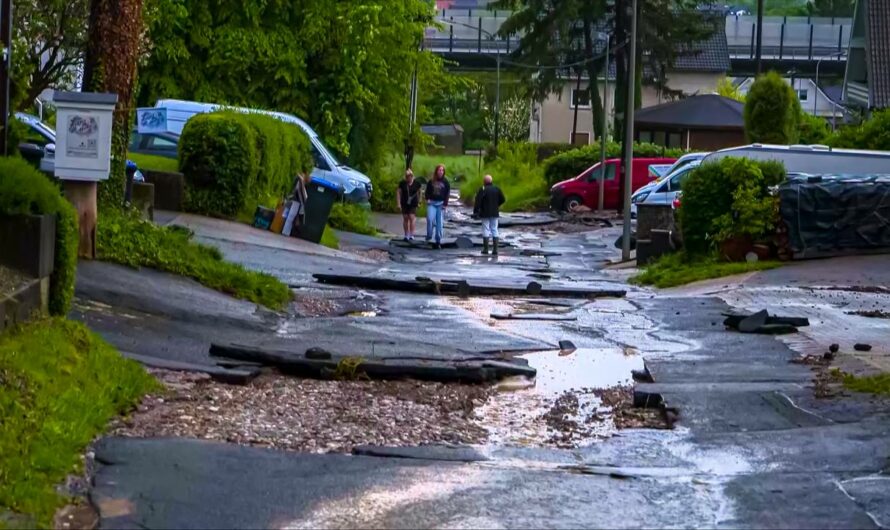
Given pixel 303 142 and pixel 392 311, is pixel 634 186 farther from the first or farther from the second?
pixel 392 311

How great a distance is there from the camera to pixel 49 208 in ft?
35.5

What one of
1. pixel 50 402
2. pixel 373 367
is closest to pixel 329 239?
pixel 373 367

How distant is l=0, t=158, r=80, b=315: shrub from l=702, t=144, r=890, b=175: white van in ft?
69.2

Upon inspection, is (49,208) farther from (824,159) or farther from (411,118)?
(411,118)

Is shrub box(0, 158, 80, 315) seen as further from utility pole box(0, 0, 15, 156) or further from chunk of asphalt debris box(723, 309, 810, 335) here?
chunk of asphalt debris box(723, 309, 810, 335)

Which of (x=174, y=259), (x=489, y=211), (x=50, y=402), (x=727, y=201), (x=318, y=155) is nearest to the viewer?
(x=50, y=402)

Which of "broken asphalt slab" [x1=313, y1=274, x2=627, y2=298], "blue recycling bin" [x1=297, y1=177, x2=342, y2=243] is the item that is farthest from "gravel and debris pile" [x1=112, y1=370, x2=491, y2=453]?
"blue recycling bin" [x1=297, y1=177, x2=342, y2=243]

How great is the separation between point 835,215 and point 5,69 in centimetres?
1542

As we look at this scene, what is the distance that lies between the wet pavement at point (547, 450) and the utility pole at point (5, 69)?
1.64m

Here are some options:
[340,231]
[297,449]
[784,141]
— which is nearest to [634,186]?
[784,141]

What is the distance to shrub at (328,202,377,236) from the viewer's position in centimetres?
3441

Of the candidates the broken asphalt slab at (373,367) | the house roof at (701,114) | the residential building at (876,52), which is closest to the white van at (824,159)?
the residential building at (876,52)

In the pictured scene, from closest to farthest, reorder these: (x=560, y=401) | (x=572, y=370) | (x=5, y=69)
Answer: (x=560, y=401) → (x=572, y=370) → (x=5, y=69)

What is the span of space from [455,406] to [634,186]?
37669mm
